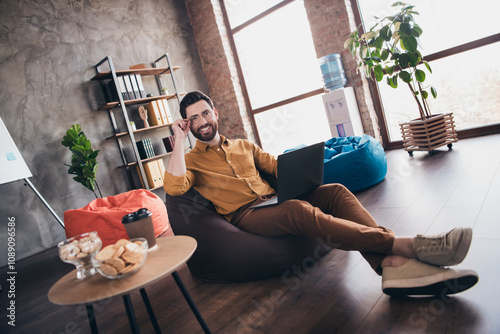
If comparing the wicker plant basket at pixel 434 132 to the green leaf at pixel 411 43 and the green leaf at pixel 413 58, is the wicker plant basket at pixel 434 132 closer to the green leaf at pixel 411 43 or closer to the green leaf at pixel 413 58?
the green leaf at pixel 413 58

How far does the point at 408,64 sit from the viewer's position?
3510 millimetres

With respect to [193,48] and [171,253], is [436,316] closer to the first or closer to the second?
[171,253]

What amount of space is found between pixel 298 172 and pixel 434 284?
2.48 ft

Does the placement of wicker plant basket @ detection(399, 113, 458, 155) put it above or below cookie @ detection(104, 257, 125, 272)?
below

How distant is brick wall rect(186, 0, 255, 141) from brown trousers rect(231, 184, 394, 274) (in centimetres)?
389

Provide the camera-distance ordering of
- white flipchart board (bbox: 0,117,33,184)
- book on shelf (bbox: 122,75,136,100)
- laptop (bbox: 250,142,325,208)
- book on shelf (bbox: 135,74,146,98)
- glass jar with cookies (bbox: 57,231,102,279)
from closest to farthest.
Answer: glass jar with cookies (bbox: 57,231,102,279) → laptop (bbox: 250,142,325,208) → white flipchart board (bbox: 0,117,33,184) → book on shelf (bbox: 122,75,136,100) → book on shelf (bbox: 135,74,146,98)

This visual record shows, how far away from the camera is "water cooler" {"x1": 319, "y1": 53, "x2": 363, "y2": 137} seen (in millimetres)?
4109

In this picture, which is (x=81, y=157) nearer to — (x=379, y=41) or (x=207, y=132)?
(x=207, y=132)

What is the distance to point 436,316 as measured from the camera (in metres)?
1.17

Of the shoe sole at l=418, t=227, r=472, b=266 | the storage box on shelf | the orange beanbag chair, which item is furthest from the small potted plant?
the shoe sole at l=418, t=227, r=472, b=266

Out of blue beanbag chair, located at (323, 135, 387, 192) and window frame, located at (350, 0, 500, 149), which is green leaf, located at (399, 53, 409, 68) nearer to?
window frame, located at (350, 0, 500, 149)

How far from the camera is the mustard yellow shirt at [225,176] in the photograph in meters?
1.87

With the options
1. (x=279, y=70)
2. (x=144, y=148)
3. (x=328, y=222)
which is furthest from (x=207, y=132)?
(x=279, y=70)

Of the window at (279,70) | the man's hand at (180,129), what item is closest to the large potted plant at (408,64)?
A: the window at (279,70)
